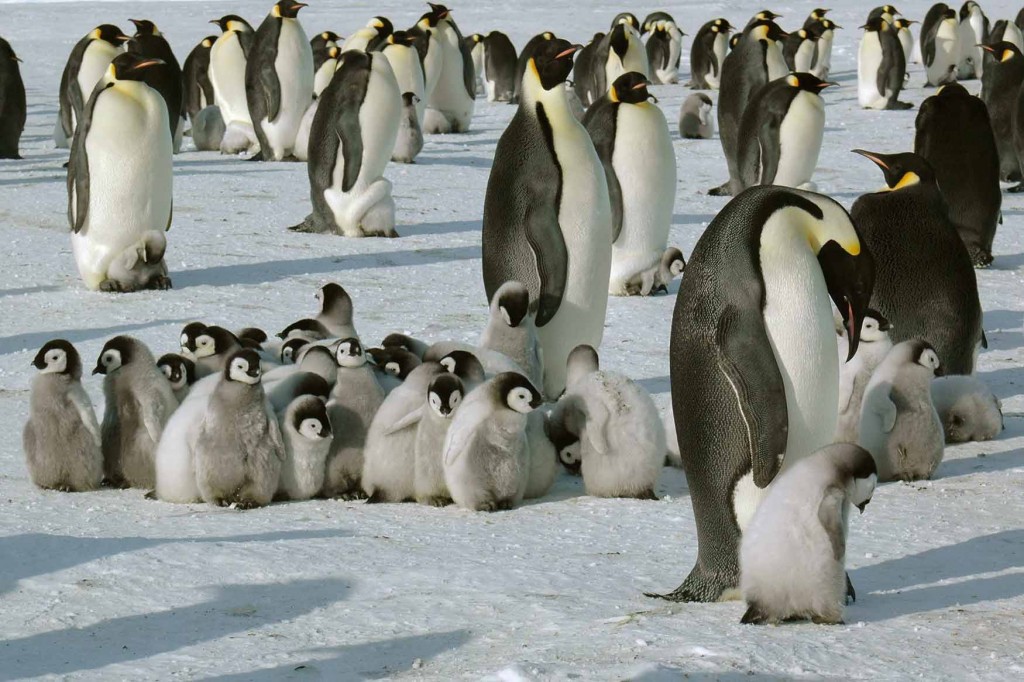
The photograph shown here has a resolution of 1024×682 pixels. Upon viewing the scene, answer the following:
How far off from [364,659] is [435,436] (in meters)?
1.43

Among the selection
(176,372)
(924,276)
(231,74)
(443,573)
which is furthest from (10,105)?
(443,573)

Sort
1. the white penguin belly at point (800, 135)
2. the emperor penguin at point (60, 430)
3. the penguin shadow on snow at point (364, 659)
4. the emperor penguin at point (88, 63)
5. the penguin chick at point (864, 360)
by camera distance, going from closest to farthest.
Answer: the penguin shadow on snow at point (364, 659) → the emperor penguin at point (60, 430) → the penguin chick at point (864, 360) → the white penguin belly at point (800, 135) → the emperor penguin at point (88, 63)

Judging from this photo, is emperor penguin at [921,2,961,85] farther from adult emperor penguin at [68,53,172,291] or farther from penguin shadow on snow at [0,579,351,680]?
penguin shadow on snow at [0,579,351,680]

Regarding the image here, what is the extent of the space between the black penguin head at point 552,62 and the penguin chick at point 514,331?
1072mm

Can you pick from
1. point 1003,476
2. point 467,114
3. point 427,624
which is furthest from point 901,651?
point 467,114

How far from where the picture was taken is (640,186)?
7.97 meters

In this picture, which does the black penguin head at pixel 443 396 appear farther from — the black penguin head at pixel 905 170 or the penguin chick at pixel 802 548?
the black penguin head at pixel 905 170

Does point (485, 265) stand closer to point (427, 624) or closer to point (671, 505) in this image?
point (671, 505)

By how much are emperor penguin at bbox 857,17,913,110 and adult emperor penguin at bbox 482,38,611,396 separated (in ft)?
41.3

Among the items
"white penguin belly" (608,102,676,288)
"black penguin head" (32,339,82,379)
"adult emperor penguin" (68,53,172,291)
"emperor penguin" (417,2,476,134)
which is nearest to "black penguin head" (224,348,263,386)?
"black penguin head" (32,339,82,379)

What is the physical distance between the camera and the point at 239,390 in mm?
4523

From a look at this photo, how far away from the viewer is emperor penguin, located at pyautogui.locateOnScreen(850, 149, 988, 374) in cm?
595

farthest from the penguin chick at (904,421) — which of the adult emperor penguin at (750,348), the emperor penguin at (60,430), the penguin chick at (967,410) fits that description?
the emperor penguin at (60,430)

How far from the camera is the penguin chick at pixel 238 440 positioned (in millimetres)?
4512
